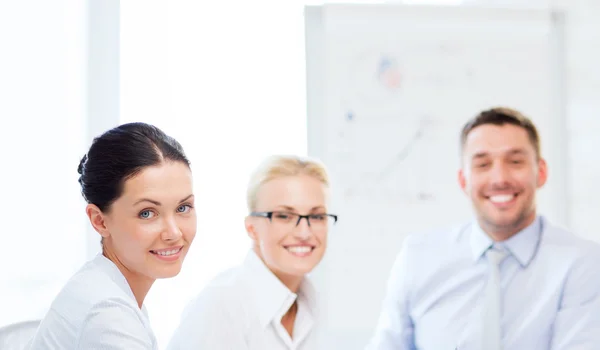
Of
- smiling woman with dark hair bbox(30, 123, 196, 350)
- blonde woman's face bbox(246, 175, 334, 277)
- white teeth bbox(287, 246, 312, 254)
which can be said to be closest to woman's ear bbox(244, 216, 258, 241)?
blonde woman's face bbox(246, 175, 334, 277)

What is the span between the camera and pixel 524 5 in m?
3.42

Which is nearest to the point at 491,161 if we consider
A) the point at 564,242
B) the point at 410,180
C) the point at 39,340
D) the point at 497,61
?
the point at 564,242

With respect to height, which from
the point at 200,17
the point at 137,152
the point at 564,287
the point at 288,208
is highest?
the point at 200,17

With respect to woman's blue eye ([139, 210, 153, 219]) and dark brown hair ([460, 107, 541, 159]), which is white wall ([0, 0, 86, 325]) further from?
dark brown hair ([460, 107, 541, 159])

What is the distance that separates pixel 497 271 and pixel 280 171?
963mm

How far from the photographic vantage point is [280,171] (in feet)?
7.27

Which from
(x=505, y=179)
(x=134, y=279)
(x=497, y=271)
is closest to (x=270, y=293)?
(x=134, y=279)

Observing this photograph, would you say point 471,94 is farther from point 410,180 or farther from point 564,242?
point 564,242

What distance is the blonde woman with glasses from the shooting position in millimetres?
1962

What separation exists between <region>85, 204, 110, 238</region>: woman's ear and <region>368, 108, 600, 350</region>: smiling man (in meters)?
1.36

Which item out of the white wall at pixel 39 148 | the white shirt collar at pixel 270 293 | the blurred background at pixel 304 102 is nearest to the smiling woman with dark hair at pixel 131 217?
the white shirt collar at pixel 270 293

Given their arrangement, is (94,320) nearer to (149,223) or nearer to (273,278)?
(149,223)

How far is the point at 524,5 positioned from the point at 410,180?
1116mm

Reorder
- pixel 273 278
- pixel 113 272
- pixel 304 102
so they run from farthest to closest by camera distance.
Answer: pixel 304 102, pixel 273 278, pixel 113 272
